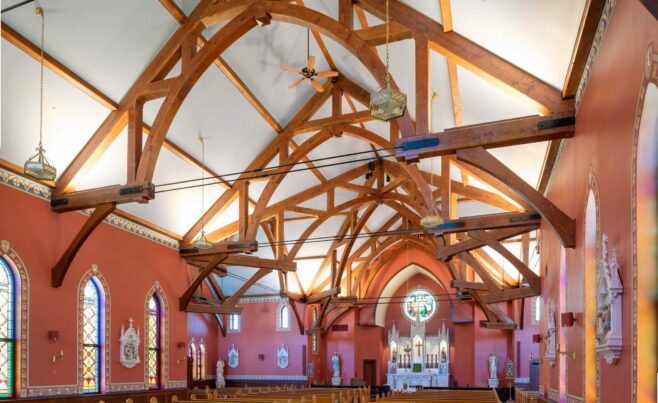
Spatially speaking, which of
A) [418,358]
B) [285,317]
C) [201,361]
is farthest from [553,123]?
[418,358]

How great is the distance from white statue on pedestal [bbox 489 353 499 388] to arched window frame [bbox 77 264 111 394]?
1871 cm

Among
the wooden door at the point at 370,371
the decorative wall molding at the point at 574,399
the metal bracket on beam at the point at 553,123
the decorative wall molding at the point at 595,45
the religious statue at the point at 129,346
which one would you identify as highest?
the decorative wall molding at the point at 595,45

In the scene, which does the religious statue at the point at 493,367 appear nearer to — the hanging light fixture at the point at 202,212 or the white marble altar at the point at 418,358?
the white marble altar at the point at 418,358

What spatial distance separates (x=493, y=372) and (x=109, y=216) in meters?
19.9

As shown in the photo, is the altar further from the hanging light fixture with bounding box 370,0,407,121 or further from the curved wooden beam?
the hanging light fixture with bounding box 370,0,407,121

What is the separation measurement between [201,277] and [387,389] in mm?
14404

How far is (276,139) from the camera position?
18609mm

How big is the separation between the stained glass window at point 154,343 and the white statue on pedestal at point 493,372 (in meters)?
16.5

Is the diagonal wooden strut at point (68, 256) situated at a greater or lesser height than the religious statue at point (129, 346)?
greater

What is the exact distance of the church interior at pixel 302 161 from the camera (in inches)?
256

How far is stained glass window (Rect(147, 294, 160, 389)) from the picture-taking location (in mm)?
17844

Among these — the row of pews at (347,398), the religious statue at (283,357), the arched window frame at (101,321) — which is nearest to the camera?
the row of pews at (347,398)

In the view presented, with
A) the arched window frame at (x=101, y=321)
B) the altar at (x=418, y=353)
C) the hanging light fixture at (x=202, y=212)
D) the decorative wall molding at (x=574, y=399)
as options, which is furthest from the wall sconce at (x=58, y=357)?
the altar at (x=418, y=353)

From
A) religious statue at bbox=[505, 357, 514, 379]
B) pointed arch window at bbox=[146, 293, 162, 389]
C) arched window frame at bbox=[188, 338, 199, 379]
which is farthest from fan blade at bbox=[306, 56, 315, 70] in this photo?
religious statue at bbox=[505, 357, 514, 379]
